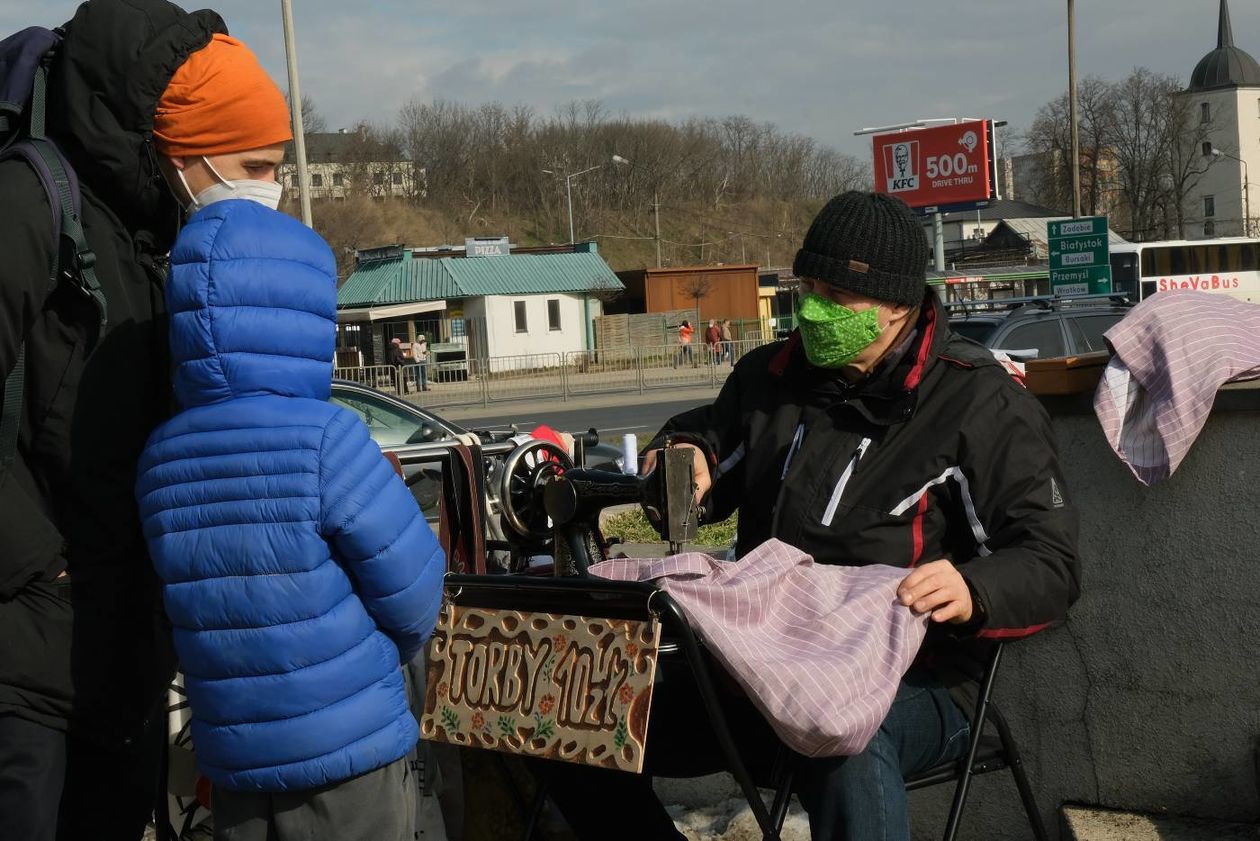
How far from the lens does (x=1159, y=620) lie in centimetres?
329

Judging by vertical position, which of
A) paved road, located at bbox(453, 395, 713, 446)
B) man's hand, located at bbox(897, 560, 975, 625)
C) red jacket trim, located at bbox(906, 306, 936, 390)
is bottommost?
paved road, located at bbox(453, 395, 713, 446)

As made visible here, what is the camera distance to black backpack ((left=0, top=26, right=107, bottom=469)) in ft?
7.38

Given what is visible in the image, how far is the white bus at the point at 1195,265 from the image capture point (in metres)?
39.2

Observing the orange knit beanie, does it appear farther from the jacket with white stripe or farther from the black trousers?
the jacket with white stripe

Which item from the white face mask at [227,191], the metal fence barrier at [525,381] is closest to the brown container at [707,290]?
the metal fence barrier at [525,381]

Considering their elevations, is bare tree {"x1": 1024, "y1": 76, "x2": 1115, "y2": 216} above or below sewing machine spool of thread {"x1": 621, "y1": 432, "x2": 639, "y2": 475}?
above

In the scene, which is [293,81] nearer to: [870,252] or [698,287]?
[870,252]

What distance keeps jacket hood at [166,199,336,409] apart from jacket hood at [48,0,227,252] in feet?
0.82

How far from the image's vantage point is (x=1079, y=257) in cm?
2725

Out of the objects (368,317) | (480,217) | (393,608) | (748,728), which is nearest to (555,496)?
(748,728)

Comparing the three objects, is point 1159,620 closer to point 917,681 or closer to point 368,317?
point 917,681

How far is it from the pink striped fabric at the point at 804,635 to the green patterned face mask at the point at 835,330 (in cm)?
59

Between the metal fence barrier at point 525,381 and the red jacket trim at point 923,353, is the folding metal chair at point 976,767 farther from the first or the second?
the metal fence barrier at point 525,381

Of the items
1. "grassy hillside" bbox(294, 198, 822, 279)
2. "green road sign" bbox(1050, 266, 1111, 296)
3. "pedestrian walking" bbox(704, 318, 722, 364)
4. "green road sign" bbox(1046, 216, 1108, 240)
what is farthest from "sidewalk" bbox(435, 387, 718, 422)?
"grassy hillside" bbox(294, 198, 822, 279)
